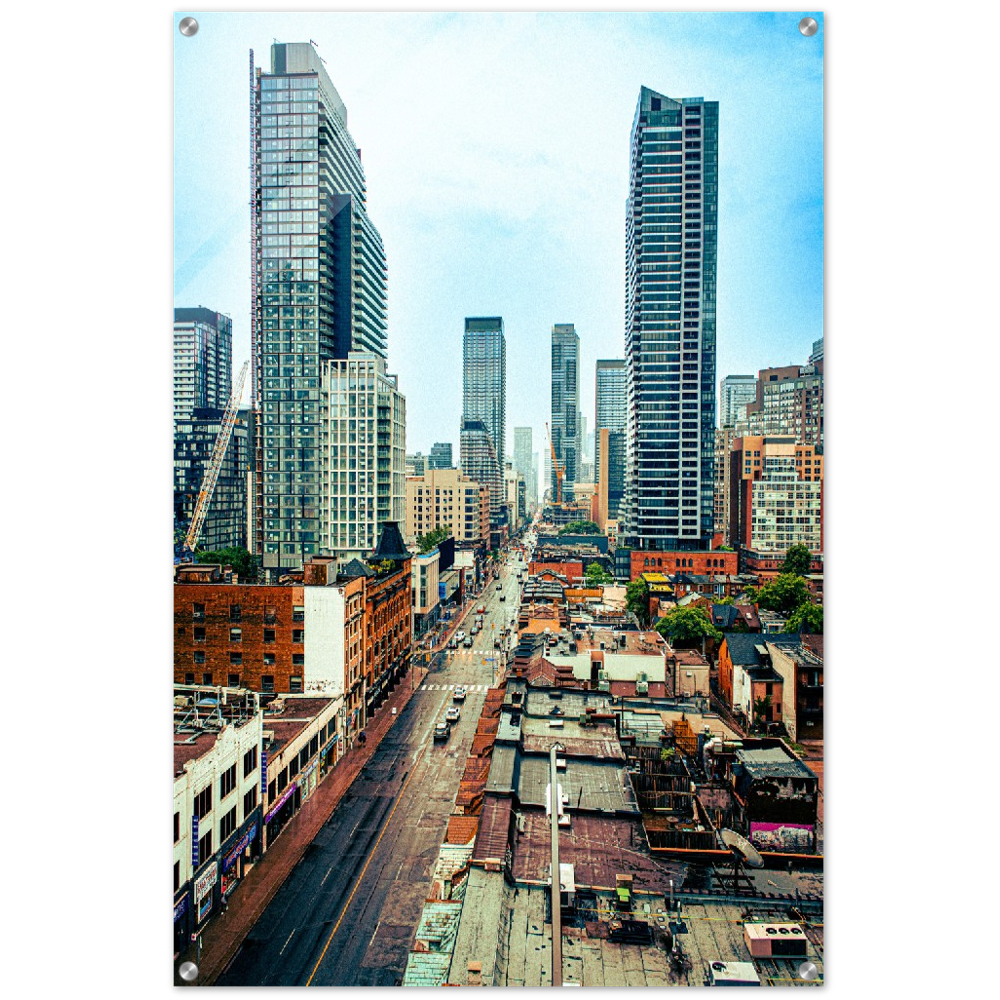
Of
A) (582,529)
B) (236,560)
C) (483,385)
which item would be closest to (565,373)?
(483,385)

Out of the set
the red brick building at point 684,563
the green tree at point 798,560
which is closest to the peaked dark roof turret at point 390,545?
the green tree at point 798,560

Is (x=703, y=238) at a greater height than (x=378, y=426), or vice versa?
(x=703, y=238)

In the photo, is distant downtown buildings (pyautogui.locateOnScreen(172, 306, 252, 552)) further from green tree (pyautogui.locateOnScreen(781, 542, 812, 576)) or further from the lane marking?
green tree (pyautogui.locateOnScreen(781, 542, 812, 576))

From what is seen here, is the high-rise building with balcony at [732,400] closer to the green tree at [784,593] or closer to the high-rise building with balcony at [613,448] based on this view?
the green tree at [784,593]

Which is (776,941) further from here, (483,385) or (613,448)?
(613,448)
